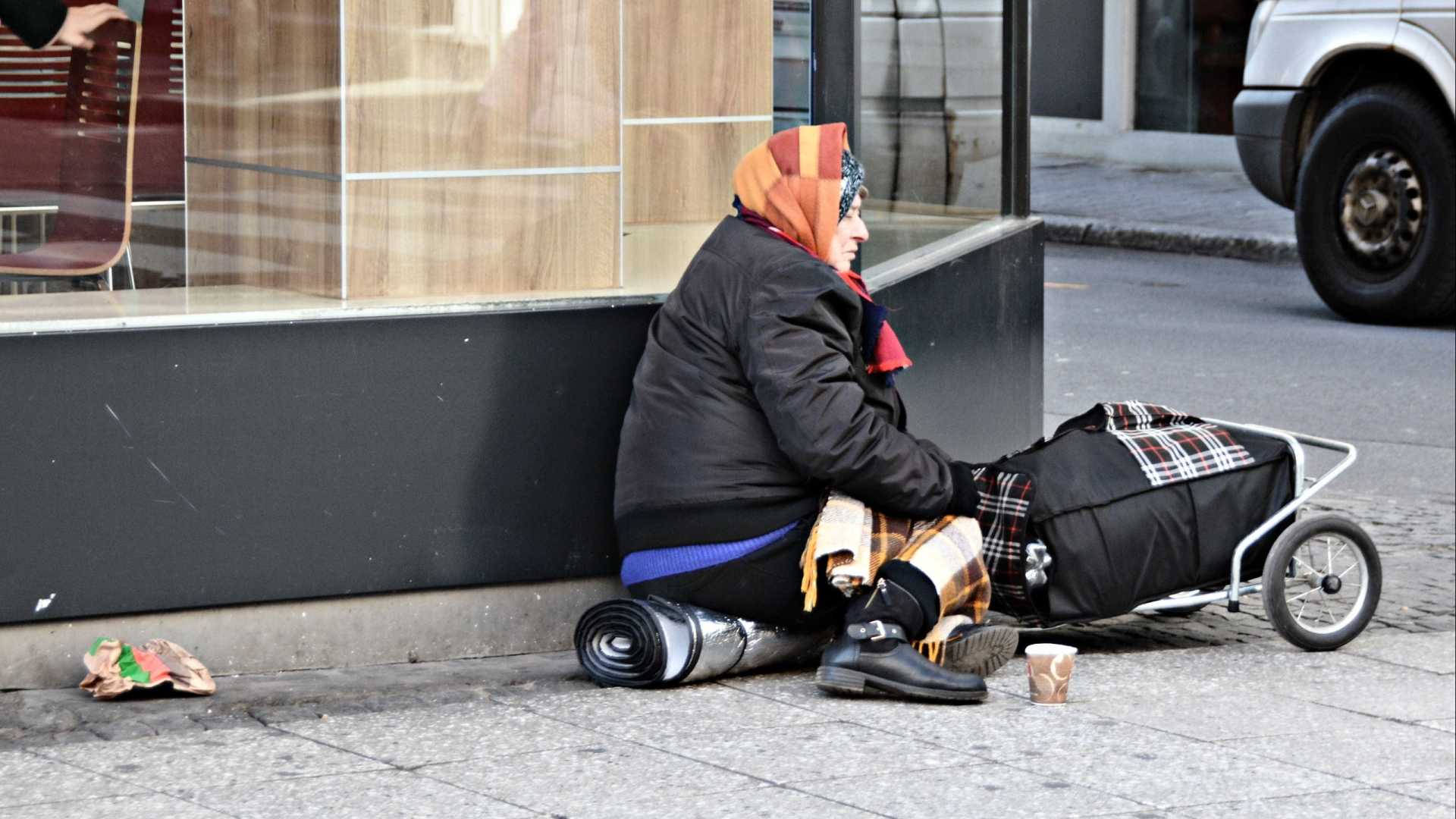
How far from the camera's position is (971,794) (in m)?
4.05

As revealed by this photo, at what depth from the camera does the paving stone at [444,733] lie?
13.8ft

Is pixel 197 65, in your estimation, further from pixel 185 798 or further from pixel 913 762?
pixel 913 762

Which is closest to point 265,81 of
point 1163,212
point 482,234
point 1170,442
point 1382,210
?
point 482,234

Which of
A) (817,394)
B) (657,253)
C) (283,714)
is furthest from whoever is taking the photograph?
(657,253)

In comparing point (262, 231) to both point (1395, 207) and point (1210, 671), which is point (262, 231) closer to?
point (1210, 671)

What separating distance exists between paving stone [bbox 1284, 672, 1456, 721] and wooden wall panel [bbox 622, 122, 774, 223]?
1826mm

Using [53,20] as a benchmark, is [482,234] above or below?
below

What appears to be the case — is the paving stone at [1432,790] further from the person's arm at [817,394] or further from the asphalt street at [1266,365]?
the asphalt street at [1266,365]

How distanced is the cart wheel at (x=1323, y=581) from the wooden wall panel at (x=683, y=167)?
1.59 metres

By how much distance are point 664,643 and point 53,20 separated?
196cm

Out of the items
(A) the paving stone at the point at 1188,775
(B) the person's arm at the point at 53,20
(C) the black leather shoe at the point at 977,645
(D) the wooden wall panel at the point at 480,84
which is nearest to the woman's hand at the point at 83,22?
(B) the person's arm at the point at 53,20

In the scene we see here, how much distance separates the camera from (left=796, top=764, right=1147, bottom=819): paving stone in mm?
3961

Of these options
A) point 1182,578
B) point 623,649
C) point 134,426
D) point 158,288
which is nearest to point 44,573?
point 134,426

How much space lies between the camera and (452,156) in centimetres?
514
